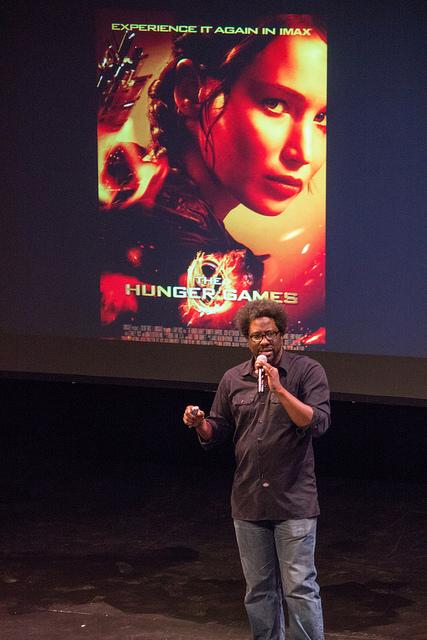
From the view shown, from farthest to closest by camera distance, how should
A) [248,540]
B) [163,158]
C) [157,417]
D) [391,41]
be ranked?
[157,417] < [163,158] < [391,41] < [248,540]

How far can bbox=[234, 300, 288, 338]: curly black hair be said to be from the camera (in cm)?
408

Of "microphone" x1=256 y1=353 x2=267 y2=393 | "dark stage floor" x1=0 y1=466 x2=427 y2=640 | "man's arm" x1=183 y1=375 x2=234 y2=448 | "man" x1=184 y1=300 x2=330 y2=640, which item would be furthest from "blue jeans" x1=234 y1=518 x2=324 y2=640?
"dark stage floor" x1=0 y1=466 x2=427 y2=640

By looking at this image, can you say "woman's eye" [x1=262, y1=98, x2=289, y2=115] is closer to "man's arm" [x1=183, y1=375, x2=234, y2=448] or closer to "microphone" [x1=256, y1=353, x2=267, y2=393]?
"man's arm" [x1=183, y1=375, x2=234, y2=448]

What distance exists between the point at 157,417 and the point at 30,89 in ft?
6.87

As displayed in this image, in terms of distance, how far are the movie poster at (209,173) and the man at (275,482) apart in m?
2.64

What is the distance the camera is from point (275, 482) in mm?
4051

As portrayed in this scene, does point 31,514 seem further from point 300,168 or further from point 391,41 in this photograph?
point 391,41

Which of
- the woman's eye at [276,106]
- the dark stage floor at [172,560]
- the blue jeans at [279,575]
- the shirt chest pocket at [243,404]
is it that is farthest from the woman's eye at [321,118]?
the blue jeans at [279,575]

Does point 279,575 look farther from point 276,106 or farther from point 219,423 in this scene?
point 276,106

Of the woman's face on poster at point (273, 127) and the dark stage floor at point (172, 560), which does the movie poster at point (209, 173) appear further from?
the dark stage floor at point (172, 560)

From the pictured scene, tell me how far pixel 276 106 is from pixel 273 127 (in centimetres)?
11

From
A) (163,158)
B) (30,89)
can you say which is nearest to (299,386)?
(163,158)

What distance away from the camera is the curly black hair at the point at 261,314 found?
4078 mm

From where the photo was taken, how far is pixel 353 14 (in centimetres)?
645
